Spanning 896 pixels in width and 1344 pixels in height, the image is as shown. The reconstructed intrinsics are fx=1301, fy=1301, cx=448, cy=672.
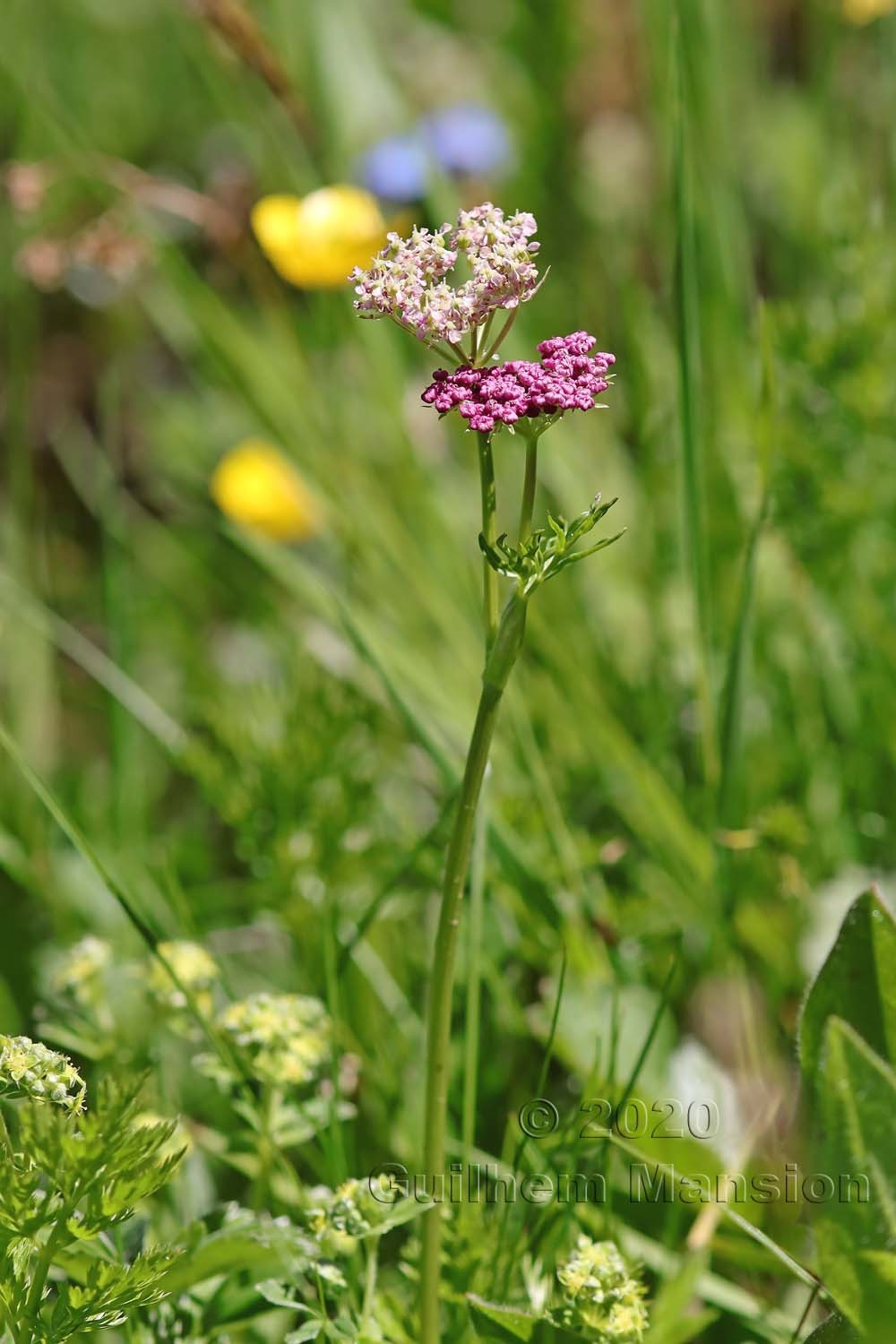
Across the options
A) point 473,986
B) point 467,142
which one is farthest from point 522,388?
point 467,142

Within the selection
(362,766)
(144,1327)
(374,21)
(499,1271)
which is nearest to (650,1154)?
(499,1271)

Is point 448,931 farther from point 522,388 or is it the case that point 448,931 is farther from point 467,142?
point 467,142

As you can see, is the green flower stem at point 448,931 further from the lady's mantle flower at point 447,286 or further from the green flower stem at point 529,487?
the lady's mantle flower at point 447,286

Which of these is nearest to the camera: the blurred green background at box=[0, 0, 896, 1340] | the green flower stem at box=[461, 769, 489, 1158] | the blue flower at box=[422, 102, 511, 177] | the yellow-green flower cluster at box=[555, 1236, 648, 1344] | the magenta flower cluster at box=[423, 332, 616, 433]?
the magenta flower cluster at box=[423, 332, 616, 433]

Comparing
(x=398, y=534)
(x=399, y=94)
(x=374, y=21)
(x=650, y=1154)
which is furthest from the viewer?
(x=374, y=21)

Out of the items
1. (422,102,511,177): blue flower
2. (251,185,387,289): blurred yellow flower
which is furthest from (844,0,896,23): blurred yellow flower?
(251,185,387,289): blurred yellow flower

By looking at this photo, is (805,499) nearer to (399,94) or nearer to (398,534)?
(398,534)

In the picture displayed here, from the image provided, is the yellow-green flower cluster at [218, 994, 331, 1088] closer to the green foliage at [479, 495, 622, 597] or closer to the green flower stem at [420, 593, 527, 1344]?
the green flower stem at [420, 593, 527, 1344]

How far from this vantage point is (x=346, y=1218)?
833 mm

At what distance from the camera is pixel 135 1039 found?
4.16ft

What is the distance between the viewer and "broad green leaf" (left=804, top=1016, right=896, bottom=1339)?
2.49 ft

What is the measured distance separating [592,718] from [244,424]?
5.08 ft

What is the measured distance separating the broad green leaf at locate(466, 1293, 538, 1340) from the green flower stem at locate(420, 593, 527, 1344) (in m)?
0.03

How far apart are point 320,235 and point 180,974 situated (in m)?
0.92
